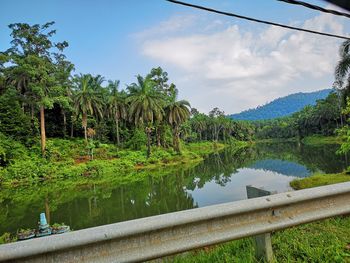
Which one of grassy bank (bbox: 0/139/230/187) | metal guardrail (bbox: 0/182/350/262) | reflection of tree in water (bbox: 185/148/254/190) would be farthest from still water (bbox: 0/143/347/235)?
metal guardrail (bbox: 0/182/350/262)

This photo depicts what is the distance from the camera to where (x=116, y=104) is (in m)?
44.1

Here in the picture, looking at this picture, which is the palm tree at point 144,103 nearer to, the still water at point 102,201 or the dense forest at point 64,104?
the dense forest at point 64,104

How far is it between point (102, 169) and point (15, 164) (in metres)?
8.06

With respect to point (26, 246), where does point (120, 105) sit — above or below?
above

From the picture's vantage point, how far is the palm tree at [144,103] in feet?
124

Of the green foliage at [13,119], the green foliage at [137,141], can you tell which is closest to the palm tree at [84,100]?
the green foliage at [13,119]

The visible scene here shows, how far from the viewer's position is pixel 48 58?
34562mm

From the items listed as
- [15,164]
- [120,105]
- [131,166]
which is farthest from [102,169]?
[120,105]

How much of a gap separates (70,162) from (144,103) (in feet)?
38.2

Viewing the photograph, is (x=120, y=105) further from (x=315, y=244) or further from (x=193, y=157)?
(x=315, y=244)

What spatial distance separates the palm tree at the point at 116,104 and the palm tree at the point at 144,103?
459cm

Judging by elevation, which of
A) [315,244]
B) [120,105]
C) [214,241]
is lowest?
[315,244]

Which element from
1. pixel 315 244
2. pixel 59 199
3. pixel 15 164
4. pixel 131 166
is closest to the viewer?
pixel 315 244

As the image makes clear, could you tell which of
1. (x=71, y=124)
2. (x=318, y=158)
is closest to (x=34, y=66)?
(x=71, y=124)
